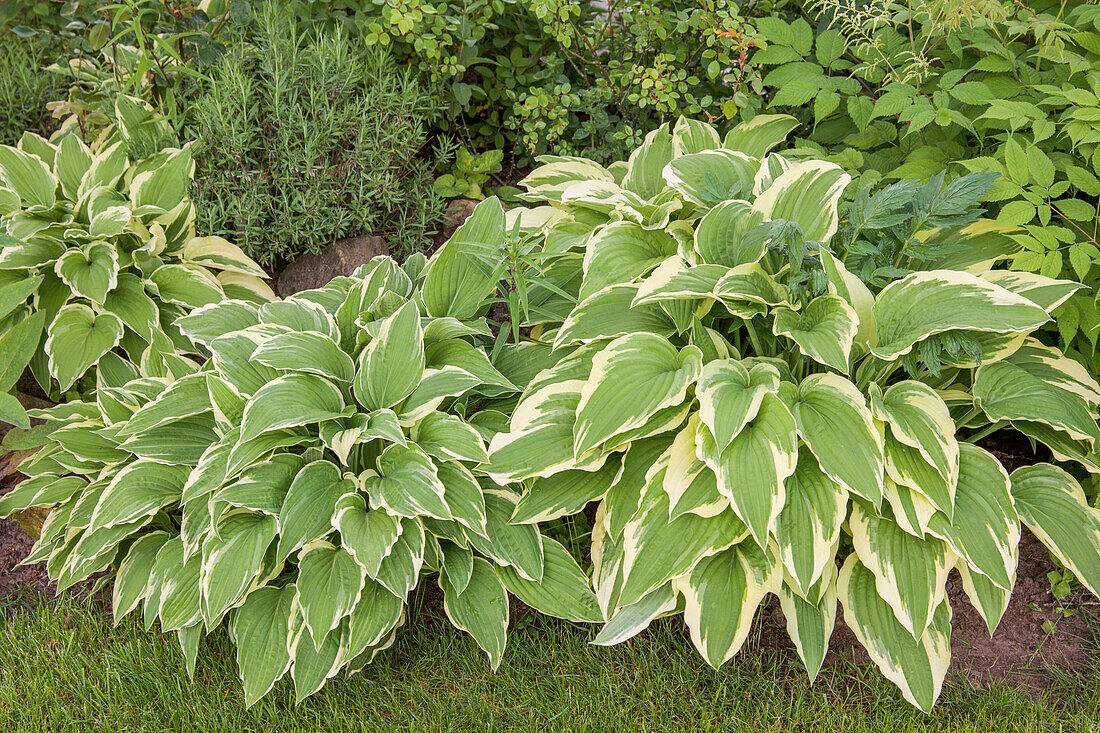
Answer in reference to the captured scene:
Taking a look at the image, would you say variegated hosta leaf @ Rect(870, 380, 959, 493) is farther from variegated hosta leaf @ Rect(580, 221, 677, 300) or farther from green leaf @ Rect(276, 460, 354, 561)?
green leaf @ Rect(276, 460, 354, 561)

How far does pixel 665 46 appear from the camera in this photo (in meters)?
3.28

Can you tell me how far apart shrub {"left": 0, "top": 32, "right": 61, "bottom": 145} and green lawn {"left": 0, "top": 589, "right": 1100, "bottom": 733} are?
7.91 ft

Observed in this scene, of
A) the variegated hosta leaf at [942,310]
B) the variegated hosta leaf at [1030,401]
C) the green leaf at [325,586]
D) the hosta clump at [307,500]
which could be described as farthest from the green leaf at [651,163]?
the green leaf at [325,586]

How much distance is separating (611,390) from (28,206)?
2291 mm

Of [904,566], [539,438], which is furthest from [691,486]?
[904,566]

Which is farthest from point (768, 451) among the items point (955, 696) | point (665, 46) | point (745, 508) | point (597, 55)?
point (597, 55)

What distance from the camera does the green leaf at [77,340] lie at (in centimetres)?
272

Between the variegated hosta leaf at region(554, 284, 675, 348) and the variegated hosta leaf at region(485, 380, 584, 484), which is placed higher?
the variegated hosta leaf at region(554, 284, 675, 348)

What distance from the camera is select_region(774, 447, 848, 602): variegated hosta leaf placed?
1869 mm

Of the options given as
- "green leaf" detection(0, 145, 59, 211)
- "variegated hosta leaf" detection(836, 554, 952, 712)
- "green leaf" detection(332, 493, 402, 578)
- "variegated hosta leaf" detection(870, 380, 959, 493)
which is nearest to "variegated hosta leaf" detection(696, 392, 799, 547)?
"variegated hosta leaf" detection(870, 380, 959, 493)

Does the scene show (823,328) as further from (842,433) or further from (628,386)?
(628,386)

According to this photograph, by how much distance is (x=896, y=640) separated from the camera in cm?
199

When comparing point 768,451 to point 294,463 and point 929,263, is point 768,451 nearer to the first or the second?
point 929,263

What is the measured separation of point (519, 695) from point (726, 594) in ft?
1.93
